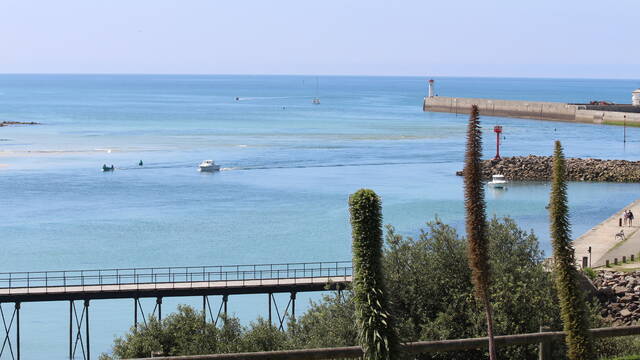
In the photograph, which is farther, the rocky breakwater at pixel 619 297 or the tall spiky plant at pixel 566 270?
the rocky breakwater at pixel 619 297

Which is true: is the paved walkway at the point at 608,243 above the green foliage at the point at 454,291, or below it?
below

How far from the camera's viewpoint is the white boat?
93562 mm

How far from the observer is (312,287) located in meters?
39.9

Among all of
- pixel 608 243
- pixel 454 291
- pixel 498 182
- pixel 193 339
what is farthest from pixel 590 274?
pixel 498 182

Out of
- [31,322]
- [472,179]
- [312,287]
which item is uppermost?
[472,179]

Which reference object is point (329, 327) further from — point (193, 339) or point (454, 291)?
point (193, 339)

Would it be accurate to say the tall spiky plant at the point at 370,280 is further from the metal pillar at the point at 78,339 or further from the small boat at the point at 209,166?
the small boat at the point at 209,166

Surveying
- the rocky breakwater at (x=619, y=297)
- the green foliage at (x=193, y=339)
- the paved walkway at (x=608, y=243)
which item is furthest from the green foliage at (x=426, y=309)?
the paved walkway at (x=608, y=243)

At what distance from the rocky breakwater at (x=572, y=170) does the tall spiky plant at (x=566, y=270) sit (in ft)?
280

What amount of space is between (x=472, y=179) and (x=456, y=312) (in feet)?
56.6

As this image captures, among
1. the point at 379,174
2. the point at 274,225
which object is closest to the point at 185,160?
the point at 379,174

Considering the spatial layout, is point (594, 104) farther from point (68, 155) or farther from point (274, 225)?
point (274, 225)

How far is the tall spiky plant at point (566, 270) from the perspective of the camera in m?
9.41

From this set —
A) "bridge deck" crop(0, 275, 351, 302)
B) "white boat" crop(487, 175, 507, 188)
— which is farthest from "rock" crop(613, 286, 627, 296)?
"white boat" crop(487, 175, 507, 188)
